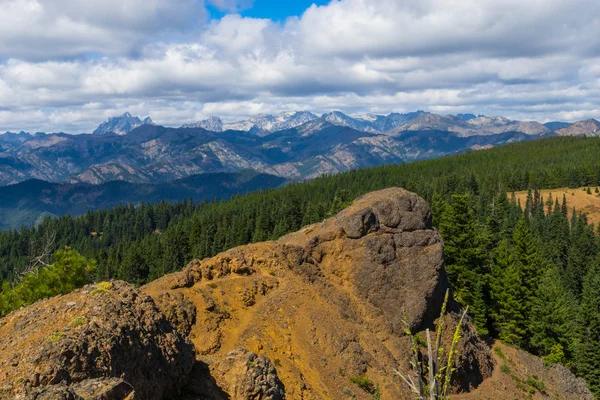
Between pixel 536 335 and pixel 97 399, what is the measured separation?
50.4m

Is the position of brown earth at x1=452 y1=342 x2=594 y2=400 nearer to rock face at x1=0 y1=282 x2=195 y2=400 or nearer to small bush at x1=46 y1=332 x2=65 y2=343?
rock face at x1=0 y1=282 x2=195 y2=400

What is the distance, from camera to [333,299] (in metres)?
33.6

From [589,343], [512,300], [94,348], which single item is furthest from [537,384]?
[94,348]

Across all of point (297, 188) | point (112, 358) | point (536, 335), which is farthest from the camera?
point (297, 188)

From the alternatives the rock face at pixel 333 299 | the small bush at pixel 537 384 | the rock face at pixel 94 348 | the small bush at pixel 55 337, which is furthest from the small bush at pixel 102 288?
the small bush at pixel 537 384

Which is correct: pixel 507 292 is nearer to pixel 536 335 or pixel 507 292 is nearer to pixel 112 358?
pixel 536 335

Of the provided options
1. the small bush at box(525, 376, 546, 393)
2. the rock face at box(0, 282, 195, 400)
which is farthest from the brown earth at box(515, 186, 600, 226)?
the rock face at box(0, 282, 195, 400)

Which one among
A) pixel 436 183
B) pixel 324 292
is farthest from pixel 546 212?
pixel 324 292

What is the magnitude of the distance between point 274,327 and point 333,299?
665cm

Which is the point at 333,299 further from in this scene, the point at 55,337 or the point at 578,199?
the point at 578,199

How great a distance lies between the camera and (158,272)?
94.1 metres

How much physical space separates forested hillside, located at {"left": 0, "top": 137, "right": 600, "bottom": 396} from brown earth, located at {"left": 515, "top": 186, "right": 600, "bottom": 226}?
3.69 m

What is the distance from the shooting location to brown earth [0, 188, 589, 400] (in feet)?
43.6

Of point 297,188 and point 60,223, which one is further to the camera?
point 60,223
